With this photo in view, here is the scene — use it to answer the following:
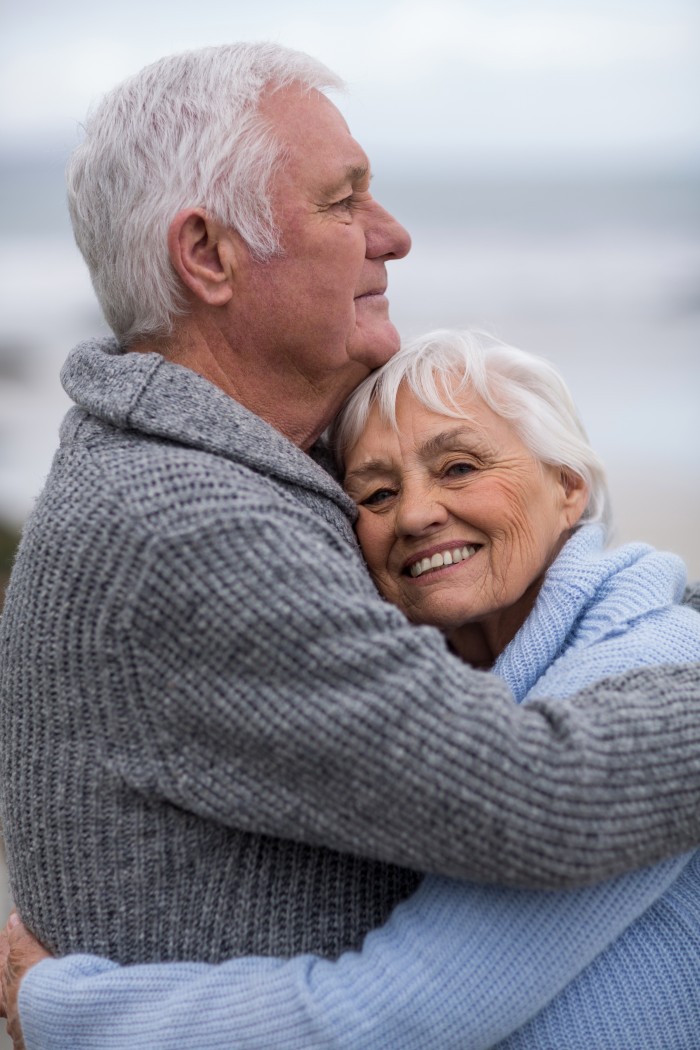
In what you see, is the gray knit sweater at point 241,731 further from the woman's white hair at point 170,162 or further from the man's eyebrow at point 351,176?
the man's eyebrow at point 351,176

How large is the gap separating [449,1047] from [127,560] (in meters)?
0.79

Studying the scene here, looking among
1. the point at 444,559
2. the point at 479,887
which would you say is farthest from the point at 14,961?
the point at 444,559

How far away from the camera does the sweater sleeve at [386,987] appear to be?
1445 mm

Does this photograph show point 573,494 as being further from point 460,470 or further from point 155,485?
point 155,485

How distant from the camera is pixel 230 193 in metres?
1.84

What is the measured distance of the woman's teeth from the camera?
2047mm

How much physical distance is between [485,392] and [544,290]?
6.82 ft

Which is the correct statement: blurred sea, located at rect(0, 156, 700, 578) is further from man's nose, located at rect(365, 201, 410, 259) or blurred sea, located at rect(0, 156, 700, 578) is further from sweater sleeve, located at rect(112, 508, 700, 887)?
sweater sleeve, located at rect(112, 508, 700, 887)

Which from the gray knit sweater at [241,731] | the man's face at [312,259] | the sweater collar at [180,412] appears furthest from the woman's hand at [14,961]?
the man's face at [312,259]

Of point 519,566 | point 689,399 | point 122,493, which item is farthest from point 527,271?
point 122,493

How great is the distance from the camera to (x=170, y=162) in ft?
6.03

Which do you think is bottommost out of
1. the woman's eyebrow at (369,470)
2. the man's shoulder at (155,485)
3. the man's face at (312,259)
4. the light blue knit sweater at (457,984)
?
the light blue knit sweater at (457,984)

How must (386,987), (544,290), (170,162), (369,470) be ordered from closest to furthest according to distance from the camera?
(386,987) < (170,162) < (369,470) < (544,290)

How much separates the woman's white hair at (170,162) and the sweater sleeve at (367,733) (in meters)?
0.67
